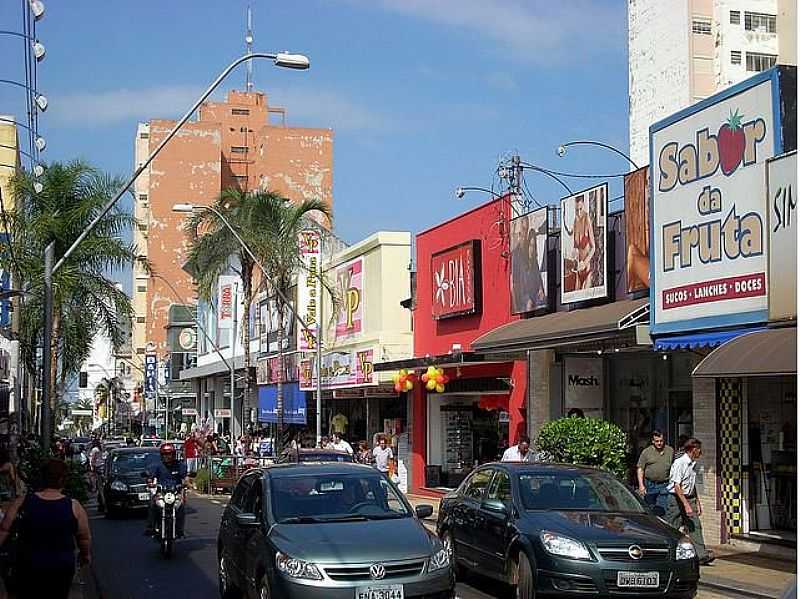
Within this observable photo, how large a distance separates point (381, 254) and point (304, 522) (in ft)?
77.0

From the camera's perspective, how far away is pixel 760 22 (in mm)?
81312

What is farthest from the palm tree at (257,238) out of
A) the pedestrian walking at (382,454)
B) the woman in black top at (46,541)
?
the woman in black top at (46,541)

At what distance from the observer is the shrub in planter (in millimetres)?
18891

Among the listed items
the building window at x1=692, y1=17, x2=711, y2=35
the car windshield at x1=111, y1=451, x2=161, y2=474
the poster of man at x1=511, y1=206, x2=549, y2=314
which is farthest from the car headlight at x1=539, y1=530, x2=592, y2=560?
the building window at x1=692, y1=17, x2=711, y2=35

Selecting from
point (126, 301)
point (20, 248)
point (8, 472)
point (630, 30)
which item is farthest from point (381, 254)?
point (630, 30)

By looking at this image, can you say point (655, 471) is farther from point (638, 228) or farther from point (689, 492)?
point (638, 228)

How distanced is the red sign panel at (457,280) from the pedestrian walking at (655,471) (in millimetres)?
11523

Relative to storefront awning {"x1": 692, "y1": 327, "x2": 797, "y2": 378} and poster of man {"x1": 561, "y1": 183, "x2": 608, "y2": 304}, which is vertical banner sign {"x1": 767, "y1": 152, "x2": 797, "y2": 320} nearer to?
storefront awning {"x1": 692, "y1": 327, "x2": 797, "y2": 378}

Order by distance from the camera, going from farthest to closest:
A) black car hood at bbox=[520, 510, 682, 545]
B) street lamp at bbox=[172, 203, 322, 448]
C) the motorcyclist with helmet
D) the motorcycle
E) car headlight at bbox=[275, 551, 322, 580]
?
street lamp at bbox=[172, 203, 322, 448], the motorcyclist with helmet, the motorcycle, black car hood at bbox=[520, 510, 682, 545], car headlight at bbox=[275, 551, 322, 580]

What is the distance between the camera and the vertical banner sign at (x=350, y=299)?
36312 mm

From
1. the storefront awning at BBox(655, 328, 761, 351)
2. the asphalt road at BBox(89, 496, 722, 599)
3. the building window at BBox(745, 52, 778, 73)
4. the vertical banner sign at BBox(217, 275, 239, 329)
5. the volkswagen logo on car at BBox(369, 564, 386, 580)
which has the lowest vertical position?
the asphalt road at BBox(89, 496, 722, 599)

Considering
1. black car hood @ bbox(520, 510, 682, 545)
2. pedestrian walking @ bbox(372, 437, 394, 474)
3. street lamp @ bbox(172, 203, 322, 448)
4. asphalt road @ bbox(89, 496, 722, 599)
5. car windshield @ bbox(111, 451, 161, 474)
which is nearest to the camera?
black car hood @ bbox(520, 510, 682, 545)

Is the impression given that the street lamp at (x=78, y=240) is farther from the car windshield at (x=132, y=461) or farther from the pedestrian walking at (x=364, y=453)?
the pedestrian walking at (x=364, y=453)

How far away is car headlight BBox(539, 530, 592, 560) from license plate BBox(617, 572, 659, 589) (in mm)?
370
